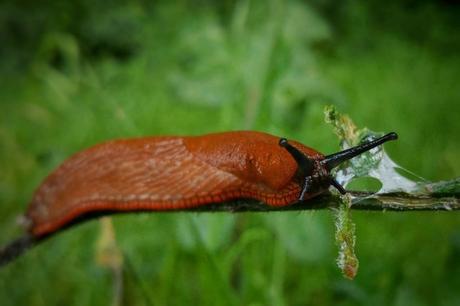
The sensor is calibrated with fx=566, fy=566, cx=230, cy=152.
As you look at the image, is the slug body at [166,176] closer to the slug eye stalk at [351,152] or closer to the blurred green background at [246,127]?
the slug eye stalk at [351,152]

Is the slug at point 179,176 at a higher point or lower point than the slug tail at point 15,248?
Answer: higher

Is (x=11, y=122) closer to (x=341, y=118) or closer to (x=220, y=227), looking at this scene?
(x=220, y=227)

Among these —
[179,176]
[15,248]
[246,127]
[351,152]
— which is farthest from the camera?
[246,127]

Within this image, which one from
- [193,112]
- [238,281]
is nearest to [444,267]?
[238,281]

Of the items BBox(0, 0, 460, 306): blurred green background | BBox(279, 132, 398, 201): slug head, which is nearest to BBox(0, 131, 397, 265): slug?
BBox(279, 132, 398, 201): slug head

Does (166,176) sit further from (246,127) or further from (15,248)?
(246,127)

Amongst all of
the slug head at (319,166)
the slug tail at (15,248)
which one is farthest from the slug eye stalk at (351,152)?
the slug tail at (15,248)

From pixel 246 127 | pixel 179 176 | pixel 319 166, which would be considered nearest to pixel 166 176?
pixel 179 176
